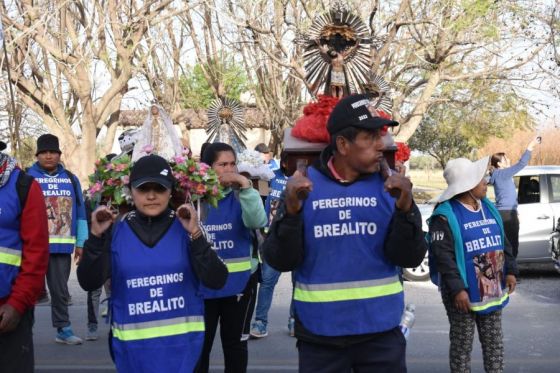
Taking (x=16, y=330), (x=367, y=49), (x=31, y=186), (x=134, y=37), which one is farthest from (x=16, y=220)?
(x=134, y=37)

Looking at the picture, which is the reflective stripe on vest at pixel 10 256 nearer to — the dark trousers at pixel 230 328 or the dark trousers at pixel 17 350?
the dark trousers at pixel 17 350

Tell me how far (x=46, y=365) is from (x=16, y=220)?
346cm

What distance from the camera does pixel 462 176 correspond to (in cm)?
567

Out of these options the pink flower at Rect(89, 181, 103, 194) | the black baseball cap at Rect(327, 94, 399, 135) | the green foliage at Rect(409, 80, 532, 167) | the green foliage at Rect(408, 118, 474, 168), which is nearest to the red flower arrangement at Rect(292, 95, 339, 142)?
the black baseball cap at Rect(327, 94, 399, 135)

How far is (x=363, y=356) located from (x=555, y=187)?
32.1ft

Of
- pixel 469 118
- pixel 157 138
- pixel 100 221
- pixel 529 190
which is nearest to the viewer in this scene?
pixel 100 221

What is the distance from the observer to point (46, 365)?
25.2 ft

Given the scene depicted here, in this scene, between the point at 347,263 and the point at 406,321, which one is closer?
the point at 347,263

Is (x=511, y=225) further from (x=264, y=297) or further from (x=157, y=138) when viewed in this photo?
(x=157, y=138)

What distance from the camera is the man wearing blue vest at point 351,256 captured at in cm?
379

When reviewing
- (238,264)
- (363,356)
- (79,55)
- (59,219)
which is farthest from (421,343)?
(79,55)

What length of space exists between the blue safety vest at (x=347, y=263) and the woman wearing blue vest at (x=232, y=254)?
1.68 m

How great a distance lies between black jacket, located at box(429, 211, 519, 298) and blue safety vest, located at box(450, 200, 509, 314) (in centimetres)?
9

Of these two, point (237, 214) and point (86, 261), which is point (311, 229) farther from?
point (237, 214)
